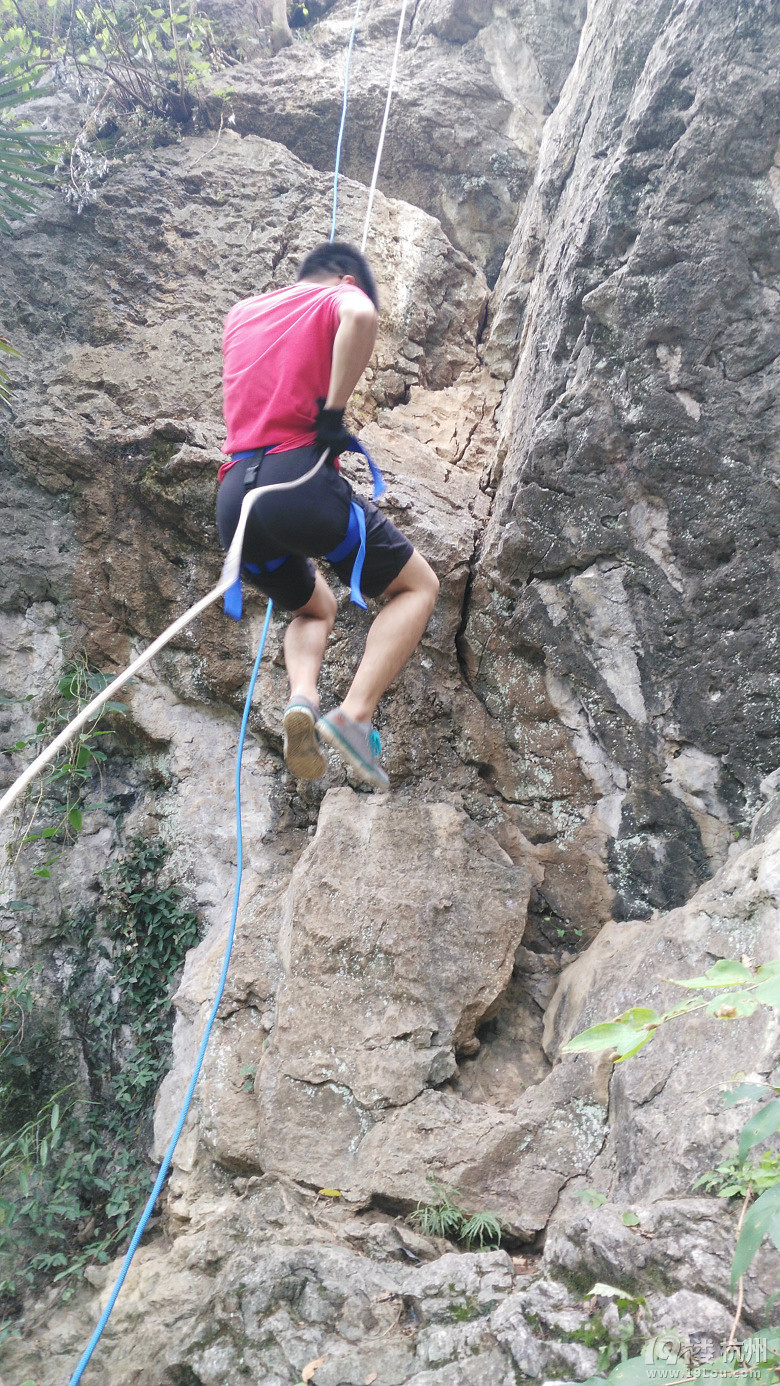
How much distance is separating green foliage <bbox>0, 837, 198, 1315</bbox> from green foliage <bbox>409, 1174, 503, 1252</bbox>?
1.36 metres

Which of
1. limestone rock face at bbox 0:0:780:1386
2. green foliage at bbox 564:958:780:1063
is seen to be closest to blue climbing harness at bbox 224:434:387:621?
limestone rock face at bbox 0:0:780:1386

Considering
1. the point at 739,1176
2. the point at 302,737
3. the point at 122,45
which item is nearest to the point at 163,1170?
the point at 302,737

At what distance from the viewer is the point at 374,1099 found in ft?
10.0

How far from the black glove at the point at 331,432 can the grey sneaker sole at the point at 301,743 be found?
817 millimetres

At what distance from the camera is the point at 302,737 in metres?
2.59

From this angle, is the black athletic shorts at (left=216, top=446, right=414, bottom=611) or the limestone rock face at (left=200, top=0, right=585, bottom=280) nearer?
the black athletic shorts at (left=216, top=446, right=414, bottom=611)

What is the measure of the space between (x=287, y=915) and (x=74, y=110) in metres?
5.03

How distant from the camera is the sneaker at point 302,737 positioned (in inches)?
100

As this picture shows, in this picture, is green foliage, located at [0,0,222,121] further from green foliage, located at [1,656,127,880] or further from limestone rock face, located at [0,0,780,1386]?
green foliage, located at [1,656,127,880]

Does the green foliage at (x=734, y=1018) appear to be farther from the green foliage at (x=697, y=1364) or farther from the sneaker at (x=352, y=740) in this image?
the sneaker at (x=352, y=740)

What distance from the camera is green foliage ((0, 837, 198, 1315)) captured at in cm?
336

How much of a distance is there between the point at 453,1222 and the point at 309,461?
8.21ft

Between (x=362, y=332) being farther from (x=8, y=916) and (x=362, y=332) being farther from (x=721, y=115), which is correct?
(x=8, y=916)

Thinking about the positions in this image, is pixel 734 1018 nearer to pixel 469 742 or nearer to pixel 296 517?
pixel 296 517
